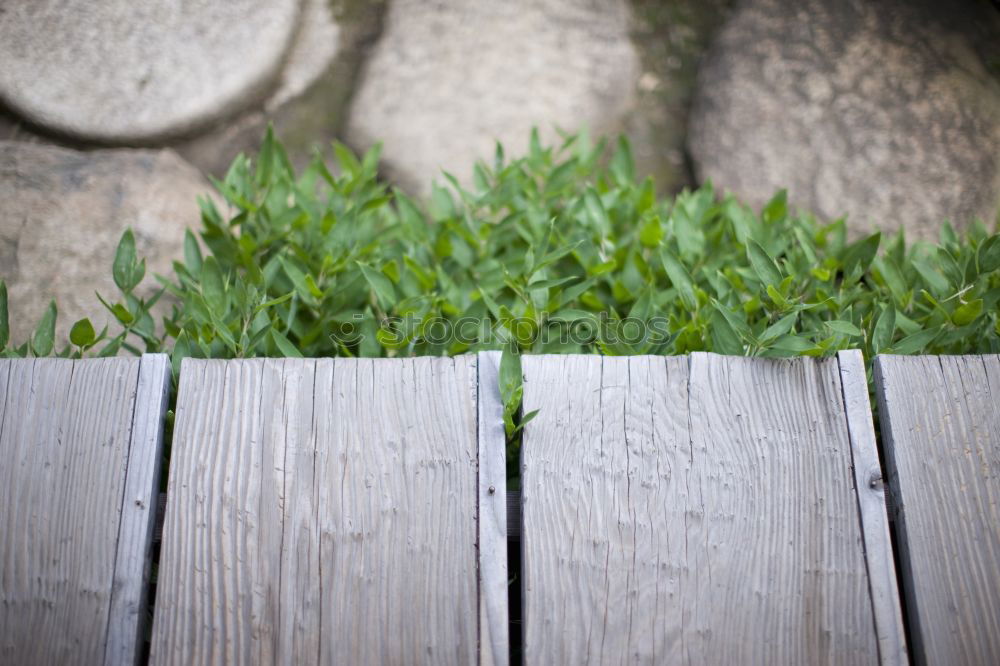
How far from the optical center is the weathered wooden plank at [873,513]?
114cm

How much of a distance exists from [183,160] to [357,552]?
4.06ft

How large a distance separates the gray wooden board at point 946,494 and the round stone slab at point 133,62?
5.53ft

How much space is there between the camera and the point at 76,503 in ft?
3.93

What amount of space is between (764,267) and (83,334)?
1.24m

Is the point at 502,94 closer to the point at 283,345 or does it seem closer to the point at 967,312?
the point at 283,345

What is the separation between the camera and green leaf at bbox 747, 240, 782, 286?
53.8 inches

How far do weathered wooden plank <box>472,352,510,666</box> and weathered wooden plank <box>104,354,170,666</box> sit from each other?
0.52 metres

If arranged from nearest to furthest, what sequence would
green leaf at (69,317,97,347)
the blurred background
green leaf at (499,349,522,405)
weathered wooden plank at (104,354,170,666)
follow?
weathered wooden plank at (104,354,170,666)
green leaf at (499,349,522,405)
green leaf at (69,317,97,347)
the blurred background

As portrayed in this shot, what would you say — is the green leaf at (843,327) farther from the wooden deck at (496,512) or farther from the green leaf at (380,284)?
→ the green leaf at (380,284)

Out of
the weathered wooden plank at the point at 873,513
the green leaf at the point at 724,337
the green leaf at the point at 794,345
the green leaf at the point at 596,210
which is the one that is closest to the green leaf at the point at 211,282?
the green leaf at the point at 596,210

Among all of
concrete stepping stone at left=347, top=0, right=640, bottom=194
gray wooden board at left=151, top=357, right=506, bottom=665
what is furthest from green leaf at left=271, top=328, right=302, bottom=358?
concrete stepping stone at left=347, top=0, right=640, bottom=194

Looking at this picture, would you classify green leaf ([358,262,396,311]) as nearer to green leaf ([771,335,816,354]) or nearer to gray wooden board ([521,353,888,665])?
gray wooden board ([521,353,888,665])

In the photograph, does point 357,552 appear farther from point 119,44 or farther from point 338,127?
point 119,44

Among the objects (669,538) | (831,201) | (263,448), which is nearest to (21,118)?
(263,448)
